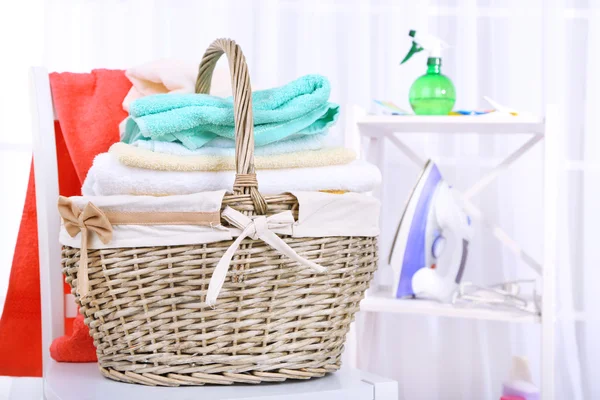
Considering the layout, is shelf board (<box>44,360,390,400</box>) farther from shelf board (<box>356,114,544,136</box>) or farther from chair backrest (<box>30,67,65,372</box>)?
shelf board (<box>356,114,544,136</box>)

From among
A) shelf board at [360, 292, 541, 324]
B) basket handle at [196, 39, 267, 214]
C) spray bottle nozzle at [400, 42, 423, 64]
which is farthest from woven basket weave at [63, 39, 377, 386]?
spray bottle nozzle at [400, 42, 423, 64]

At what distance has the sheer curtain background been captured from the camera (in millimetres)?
1570

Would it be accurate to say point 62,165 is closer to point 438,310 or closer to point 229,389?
point 229,389

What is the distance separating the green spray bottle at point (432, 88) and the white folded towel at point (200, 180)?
651mm

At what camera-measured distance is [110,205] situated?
2.28ft

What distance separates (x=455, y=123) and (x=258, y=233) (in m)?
0.77

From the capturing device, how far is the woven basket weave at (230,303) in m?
0.68

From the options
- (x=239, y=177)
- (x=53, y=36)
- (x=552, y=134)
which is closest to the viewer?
(x=239, y=177)

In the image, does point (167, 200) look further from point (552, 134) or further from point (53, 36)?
point (53, 36)

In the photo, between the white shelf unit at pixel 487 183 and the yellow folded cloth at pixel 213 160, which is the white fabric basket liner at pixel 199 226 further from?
Answer: the white shelf unit at pixel 487 183

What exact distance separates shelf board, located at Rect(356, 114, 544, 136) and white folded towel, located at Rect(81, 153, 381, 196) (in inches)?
23.3

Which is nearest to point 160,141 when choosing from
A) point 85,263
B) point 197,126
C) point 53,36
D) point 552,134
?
point 197,126

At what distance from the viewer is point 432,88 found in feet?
4.52

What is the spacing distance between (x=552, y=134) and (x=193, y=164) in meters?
0.80
